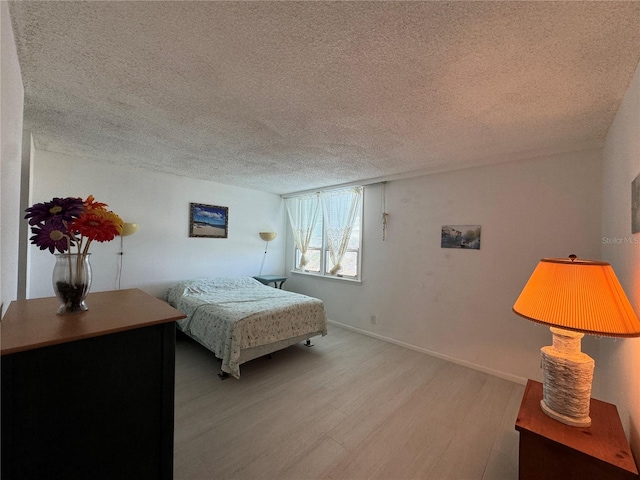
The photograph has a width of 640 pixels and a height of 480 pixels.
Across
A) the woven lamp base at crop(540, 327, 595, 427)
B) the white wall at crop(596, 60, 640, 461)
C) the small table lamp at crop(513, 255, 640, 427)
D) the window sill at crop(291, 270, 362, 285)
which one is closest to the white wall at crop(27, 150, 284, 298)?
the window sill at crop(291, 270, 362, 285)

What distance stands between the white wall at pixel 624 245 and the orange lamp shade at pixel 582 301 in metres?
0.28

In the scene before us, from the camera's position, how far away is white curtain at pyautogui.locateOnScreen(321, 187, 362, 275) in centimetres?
414

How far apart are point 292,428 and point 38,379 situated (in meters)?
1.58

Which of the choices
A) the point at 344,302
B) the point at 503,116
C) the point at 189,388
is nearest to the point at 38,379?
the point at 189,388

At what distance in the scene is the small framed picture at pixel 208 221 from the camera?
4.10 m

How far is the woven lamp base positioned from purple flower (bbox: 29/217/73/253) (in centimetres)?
224

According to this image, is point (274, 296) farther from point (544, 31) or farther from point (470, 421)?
point (544, 31)

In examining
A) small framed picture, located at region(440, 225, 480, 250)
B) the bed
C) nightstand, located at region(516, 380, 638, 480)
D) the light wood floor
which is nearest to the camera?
nightstand, located at region(516, 380, 638, 480)

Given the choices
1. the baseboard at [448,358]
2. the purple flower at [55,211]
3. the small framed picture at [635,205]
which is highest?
the small framed picture at [635,205]

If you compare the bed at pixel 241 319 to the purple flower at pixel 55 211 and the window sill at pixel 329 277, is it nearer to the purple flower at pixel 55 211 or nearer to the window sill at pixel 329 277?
the window sill at pixel 329 277

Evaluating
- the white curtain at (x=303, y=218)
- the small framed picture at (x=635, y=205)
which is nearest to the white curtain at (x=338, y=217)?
the white curtain at (x=303, y=218)

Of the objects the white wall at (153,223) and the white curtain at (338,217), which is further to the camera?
the white curtain at (338,217)

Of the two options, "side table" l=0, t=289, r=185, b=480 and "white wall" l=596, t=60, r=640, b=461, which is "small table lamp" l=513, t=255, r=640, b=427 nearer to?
"white wall" l=596, t=60, r=640, b=461

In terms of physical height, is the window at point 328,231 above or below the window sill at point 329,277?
above
